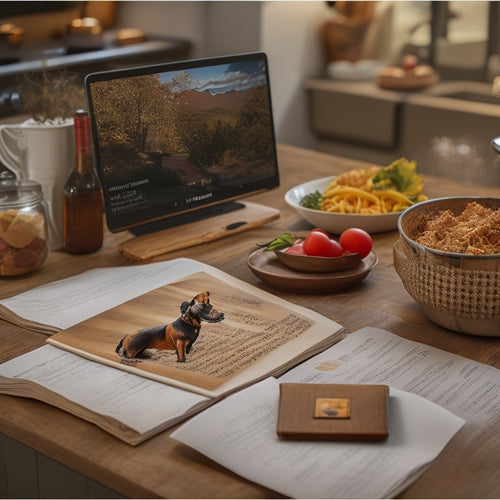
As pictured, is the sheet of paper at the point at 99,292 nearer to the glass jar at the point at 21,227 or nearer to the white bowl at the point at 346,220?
the glass jar at the point at 21,227

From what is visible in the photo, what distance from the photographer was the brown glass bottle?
142 centimetres

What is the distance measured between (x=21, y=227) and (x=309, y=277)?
50 centimetres

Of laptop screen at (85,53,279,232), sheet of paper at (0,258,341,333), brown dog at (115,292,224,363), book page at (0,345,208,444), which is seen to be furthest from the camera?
laptop screen at (85,53,279,232)

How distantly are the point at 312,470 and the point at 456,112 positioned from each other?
8.53 feet

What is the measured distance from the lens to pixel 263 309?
4.06ft

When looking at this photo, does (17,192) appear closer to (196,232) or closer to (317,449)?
(196,232)

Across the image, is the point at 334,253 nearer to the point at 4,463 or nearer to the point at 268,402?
the point at 268,402

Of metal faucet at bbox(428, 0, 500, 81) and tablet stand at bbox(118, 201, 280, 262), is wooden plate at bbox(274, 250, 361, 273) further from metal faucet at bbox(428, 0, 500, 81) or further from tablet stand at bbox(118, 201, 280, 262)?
metal faucet at bbox(428, 0, 500, 81)

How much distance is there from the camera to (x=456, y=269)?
3.70 feet

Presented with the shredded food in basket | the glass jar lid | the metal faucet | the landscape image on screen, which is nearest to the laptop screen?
the landscape image on screen

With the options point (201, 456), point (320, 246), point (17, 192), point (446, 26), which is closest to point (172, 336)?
point (201, 456)

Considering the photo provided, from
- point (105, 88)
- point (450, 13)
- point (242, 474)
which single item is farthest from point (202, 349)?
point (450, 13)

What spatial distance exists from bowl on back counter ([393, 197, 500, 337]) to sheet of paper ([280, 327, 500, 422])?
71mm

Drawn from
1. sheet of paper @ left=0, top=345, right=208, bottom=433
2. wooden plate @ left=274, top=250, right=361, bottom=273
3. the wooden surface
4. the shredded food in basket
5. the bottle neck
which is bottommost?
the wooden surface
